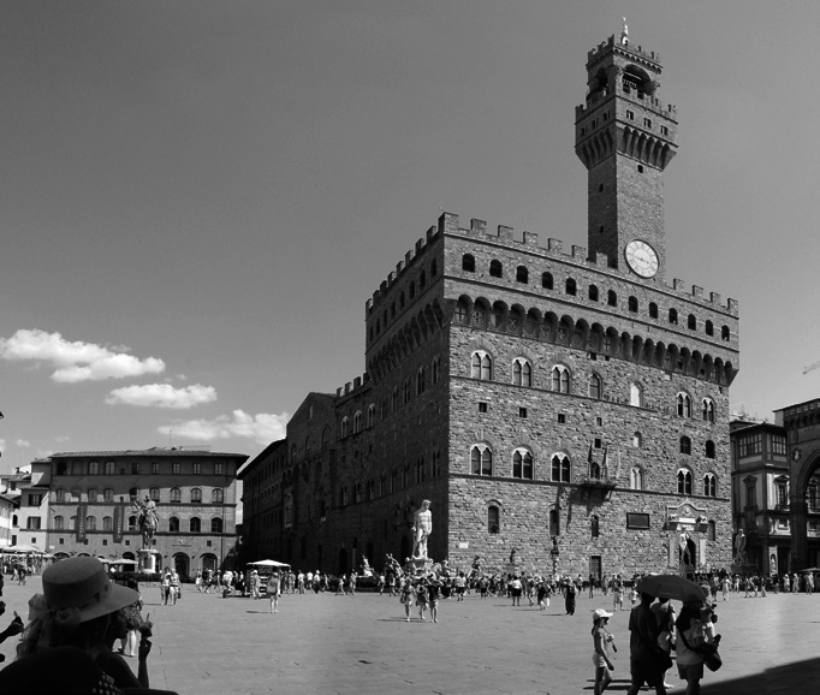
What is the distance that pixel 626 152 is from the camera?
56.8m

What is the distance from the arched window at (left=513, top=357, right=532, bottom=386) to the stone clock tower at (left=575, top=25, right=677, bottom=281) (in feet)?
28.4

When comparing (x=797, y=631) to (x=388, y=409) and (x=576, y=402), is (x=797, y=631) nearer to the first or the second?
(x=576, y=402)

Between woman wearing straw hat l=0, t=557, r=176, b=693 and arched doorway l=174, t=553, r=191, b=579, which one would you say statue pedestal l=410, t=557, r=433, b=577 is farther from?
arched doorway l=174, t=553, r=191, b=579

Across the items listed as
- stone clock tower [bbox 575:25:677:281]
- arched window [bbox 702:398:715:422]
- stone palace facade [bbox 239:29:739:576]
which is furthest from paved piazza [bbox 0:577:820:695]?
stone clock tower [bbox 575:25:677:281]

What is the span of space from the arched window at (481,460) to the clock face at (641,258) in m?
15.1

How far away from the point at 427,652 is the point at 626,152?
43475 mm

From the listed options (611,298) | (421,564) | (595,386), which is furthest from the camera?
(611,298)

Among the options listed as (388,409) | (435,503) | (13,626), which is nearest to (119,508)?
(388,409)

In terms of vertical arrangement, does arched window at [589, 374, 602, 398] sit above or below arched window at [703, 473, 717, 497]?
above

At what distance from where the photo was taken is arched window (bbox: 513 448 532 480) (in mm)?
49281

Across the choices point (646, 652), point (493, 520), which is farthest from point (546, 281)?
point (646, 652)

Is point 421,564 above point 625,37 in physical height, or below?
below

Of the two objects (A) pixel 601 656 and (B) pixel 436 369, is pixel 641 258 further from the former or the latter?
(A) pixel 601 656

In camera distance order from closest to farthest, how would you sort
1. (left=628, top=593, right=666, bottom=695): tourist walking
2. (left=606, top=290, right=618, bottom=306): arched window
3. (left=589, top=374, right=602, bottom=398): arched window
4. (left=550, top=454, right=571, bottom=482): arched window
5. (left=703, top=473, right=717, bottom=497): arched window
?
(left=628, top=593, right=666, bottom=695): tourist walking → (left=550, top=454, right=571, bottom=482): arched window → (left=589, top=374, right=602, bottom=398): arched window → (left=606, top=290, right=618, bottom=306): arched window → (left=703, top=473, right=717, bottom=497): arched window
